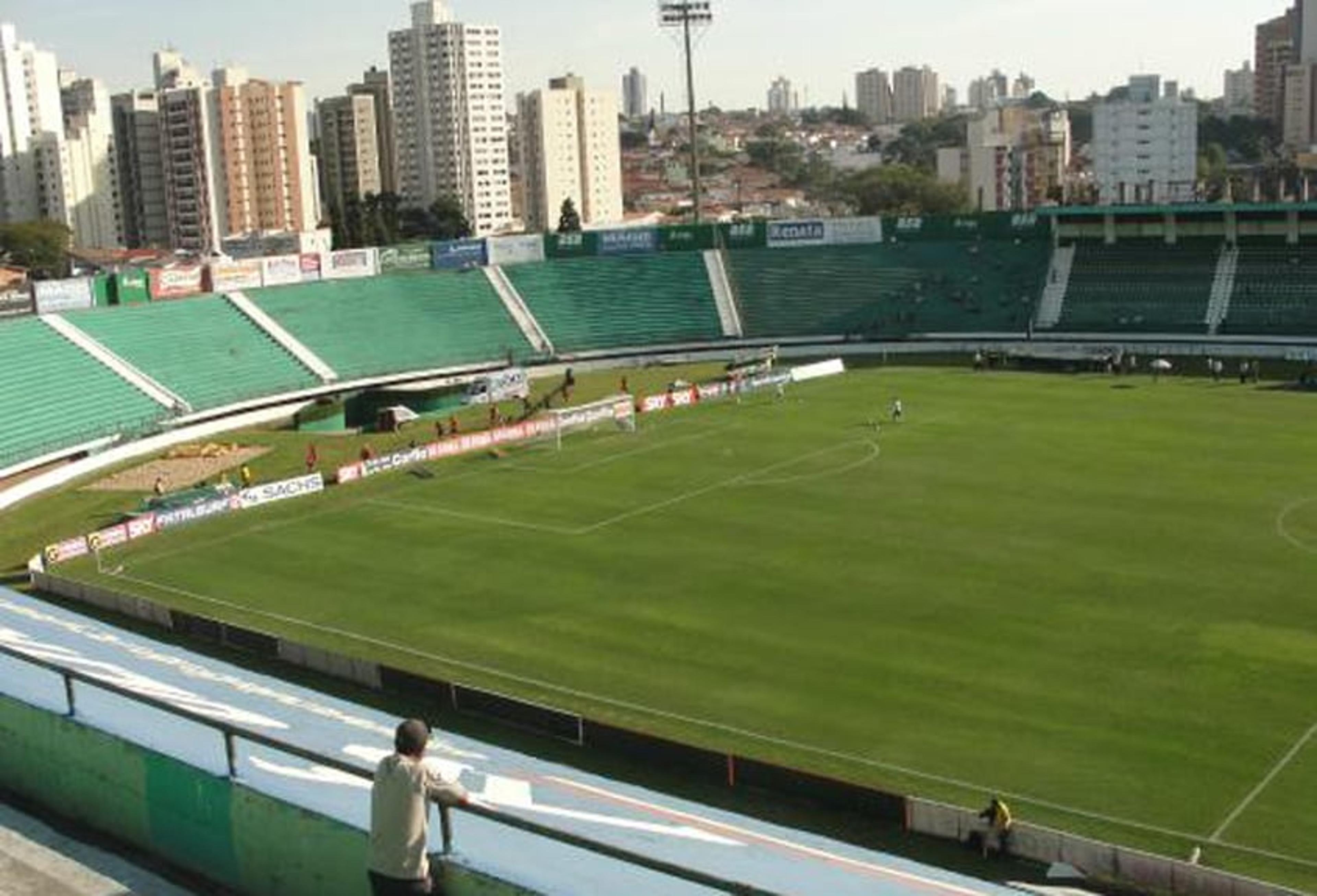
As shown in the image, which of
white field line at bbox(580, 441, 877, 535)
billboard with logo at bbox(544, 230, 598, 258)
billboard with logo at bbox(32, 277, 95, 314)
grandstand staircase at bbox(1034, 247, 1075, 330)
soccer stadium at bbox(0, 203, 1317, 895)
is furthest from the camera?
billboard with logo at bbox(544, 230, 598, 258)

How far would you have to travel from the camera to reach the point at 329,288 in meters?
83.4

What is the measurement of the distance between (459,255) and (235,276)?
1488 centimetres

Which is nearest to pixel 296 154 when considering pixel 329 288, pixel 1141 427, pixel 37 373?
pixel 329 288

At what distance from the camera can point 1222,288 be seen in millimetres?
81000

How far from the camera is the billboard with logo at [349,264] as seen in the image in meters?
83.8

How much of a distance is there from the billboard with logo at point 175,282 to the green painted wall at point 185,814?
67.1m

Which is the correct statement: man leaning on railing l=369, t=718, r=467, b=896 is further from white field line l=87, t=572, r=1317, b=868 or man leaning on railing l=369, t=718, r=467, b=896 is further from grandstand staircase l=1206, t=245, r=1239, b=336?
grandstand staircase l=1206, t=245, r=1239, b=336

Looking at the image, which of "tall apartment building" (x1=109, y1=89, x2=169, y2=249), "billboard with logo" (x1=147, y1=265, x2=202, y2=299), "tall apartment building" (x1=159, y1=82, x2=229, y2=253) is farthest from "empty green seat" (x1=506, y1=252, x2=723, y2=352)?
"tall apartment building" (x1=109, y1=89, x2=169, y2=249)

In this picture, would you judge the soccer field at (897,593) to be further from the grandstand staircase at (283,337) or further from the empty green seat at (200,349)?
the grandstand staircase at (283,337)

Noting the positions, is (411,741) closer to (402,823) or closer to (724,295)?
(402,823)

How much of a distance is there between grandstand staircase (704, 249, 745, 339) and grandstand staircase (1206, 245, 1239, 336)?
86.9 feet

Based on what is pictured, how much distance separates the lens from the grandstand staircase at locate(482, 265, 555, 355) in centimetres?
8525

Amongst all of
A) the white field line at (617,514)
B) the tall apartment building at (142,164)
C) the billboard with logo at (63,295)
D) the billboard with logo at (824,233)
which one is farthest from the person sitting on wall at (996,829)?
the tall apartment building at (142,164)

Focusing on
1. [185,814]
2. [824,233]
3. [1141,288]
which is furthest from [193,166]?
[185,814]
